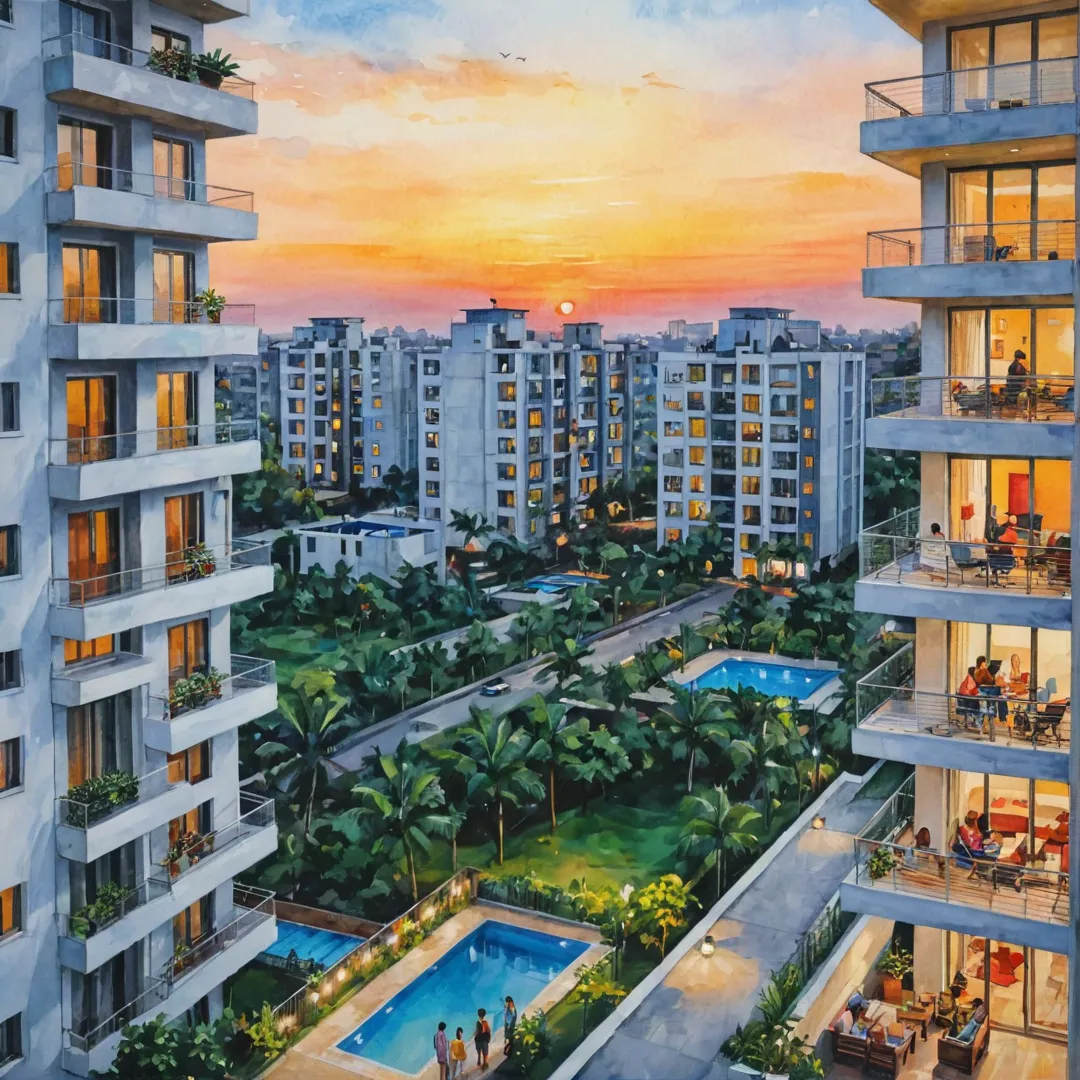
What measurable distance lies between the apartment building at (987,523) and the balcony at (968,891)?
0.03 metres

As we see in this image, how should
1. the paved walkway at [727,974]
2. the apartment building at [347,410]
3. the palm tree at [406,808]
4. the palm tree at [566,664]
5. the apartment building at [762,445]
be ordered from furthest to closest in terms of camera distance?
the apartment building at [347,410]
the apartment building at [762,445]
the palm tree at [566,664]
the palm tree at [406,808]
the paved walkway at [727,974]

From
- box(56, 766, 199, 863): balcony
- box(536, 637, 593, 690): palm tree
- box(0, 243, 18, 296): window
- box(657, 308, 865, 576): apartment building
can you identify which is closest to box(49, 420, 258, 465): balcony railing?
box(0, 243, 18, 296): window

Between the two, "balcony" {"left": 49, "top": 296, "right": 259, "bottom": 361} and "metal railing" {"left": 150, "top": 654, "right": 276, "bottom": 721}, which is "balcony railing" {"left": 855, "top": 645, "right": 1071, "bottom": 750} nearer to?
"metal railing" {"left": 150, "top": 654, "right": 276, "bottom": 721}

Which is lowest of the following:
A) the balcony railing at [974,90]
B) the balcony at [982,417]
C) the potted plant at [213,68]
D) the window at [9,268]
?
the balcony at [982,417]

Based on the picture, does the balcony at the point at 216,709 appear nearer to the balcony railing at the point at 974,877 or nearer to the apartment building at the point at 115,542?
the apartment building at the point at 115,542

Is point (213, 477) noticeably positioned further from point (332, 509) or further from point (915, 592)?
point (332, 509)

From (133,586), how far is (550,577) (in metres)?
38.2

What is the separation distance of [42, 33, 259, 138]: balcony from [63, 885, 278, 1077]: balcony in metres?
11.2

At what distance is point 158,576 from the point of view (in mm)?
17547

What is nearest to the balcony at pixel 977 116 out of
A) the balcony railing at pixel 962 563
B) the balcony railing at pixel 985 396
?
the balcony railing at pixel 985 396

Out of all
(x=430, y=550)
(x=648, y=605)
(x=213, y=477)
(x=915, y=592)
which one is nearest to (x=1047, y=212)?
(x=915, y=592)

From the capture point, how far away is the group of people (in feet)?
60.5

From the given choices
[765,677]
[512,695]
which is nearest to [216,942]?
[512,695]

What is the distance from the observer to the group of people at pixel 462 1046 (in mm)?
18438
